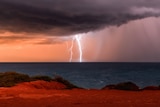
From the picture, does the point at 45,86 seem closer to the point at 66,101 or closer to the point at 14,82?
the point at 14,82

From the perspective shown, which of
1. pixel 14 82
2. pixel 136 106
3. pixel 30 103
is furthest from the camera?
pixel 14 82

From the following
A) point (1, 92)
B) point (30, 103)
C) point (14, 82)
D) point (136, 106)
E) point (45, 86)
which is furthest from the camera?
point (14, 82)

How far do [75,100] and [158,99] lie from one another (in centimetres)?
510

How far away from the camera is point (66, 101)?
18.7m

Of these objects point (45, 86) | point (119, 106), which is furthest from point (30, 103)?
point (45, 86)

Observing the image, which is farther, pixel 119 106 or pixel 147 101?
pixel 147 101

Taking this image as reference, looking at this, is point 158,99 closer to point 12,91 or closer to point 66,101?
point 66,101

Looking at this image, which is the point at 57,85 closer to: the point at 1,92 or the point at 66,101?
the point at 1,92

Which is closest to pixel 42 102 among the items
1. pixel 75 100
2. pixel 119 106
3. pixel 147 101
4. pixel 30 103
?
pixel 30 103

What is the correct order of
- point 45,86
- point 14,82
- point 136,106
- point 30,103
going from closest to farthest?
point 136,106
point 30,103
point 45,86
point 14,82

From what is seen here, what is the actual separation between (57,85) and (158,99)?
12420 mm

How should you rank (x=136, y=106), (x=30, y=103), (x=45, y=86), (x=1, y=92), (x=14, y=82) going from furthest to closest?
1. (x=14, y=82)
2. (x=45, y=86)
3. (x=1, y=92)
4. (x=30, y=103)
5. (x=136, y=106)

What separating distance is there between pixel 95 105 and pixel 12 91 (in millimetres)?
8311

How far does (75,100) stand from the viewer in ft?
62.6
